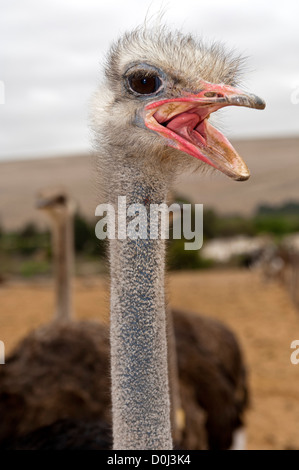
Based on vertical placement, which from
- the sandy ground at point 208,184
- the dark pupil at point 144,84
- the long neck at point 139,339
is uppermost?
the sandy ground at point 208,184

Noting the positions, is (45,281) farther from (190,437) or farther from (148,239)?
(148,239)

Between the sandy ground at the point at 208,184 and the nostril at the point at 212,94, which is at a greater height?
the sandy ground at the point at 208,184

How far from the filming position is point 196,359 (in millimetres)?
2996

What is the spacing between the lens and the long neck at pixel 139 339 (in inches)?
47.8

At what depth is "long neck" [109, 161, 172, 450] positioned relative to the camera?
1213mm

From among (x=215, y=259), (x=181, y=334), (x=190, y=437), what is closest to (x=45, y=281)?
(x=215, y=259)

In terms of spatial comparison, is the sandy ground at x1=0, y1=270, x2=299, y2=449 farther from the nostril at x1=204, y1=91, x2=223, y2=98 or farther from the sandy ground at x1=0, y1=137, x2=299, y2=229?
the sandy ground at x1=0, y1=137, x2=299, y2=229

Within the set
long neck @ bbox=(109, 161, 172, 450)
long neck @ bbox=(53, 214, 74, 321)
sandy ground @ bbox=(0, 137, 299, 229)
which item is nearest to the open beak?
long neck @ bbox=(109, 161, 172, 450)

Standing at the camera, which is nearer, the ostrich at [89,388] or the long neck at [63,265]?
the ostrich at [89,388]

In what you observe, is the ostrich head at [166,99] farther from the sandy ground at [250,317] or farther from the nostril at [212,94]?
the sandy ground at [250,317]

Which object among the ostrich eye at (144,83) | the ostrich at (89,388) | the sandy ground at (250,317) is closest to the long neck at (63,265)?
the ostrich at (89,388)

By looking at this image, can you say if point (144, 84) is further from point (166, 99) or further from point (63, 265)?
point (63, 265)

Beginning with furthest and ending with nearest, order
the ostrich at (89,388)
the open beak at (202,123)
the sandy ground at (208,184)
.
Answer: the sandy ground at (208,184) < the ostrich at (89,388) < the open beak at (202,123)
